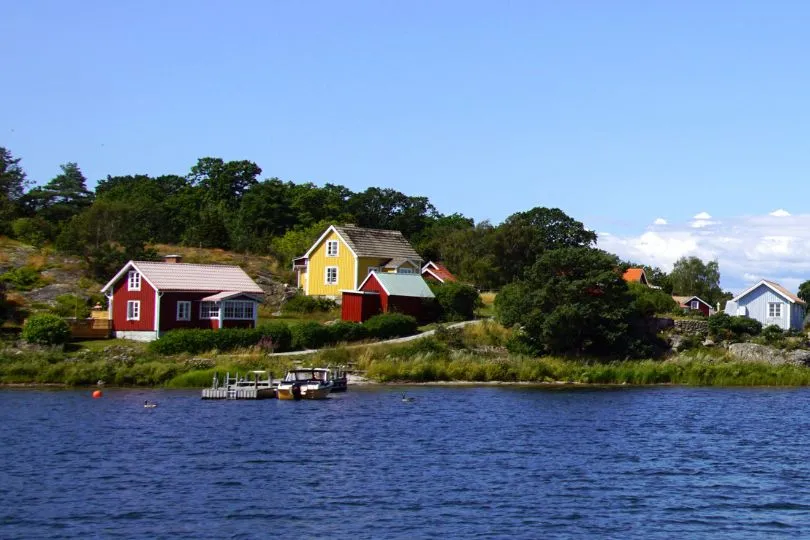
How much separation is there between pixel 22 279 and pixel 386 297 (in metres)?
28.9

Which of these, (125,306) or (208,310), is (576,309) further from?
(125,306)

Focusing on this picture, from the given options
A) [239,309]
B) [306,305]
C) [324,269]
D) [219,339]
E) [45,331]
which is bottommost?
[219,339]

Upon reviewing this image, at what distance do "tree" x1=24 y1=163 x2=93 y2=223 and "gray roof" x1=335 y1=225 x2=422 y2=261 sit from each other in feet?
122

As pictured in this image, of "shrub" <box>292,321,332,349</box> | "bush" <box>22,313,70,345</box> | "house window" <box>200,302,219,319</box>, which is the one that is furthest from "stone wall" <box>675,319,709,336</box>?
"bush" <box>22,313,70,345</box>

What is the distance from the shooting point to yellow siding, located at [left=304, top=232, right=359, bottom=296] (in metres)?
80.8

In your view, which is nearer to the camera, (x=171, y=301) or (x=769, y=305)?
(x=171, y=301)

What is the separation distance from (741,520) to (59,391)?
124 feet

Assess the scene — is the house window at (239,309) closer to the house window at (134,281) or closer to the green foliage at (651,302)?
the house window at (134,281)

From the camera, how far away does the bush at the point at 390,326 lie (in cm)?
6600

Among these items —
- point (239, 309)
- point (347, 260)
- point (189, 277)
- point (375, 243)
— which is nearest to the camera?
point (239, 309)

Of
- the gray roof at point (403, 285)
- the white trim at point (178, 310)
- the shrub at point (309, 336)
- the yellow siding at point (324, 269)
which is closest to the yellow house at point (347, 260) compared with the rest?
the yellow siding at point (324, 269)

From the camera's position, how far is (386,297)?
7194 cm

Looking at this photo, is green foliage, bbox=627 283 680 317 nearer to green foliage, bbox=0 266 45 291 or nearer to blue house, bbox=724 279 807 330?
blue house, bbox=724 279 807 330

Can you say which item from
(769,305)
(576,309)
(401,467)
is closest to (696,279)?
Result: (769,305)
